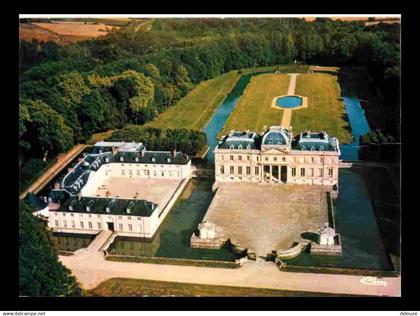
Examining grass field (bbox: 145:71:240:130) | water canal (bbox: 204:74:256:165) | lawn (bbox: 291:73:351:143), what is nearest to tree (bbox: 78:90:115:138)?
grass field (bbox: 145:71:240:130)

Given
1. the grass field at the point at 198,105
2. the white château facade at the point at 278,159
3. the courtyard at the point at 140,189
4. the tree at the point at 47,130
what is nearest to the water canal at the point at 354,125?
the white château facade at the point at 278,159

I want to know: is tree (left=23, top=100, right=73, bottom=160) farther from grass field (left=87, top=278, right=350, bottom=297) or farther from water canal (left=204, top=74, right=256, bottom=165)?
grass field (left=87, top=278, right=350, bottom=297)

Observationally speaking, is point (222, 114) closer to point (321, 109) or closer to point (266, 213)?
point (321, 109)

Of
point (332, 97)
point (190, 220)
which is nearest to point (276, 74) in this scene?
point (332, 97)

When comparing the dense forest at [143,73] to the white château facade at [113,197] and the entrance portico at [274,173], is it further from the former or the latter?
the entrance portico at [274,173]
